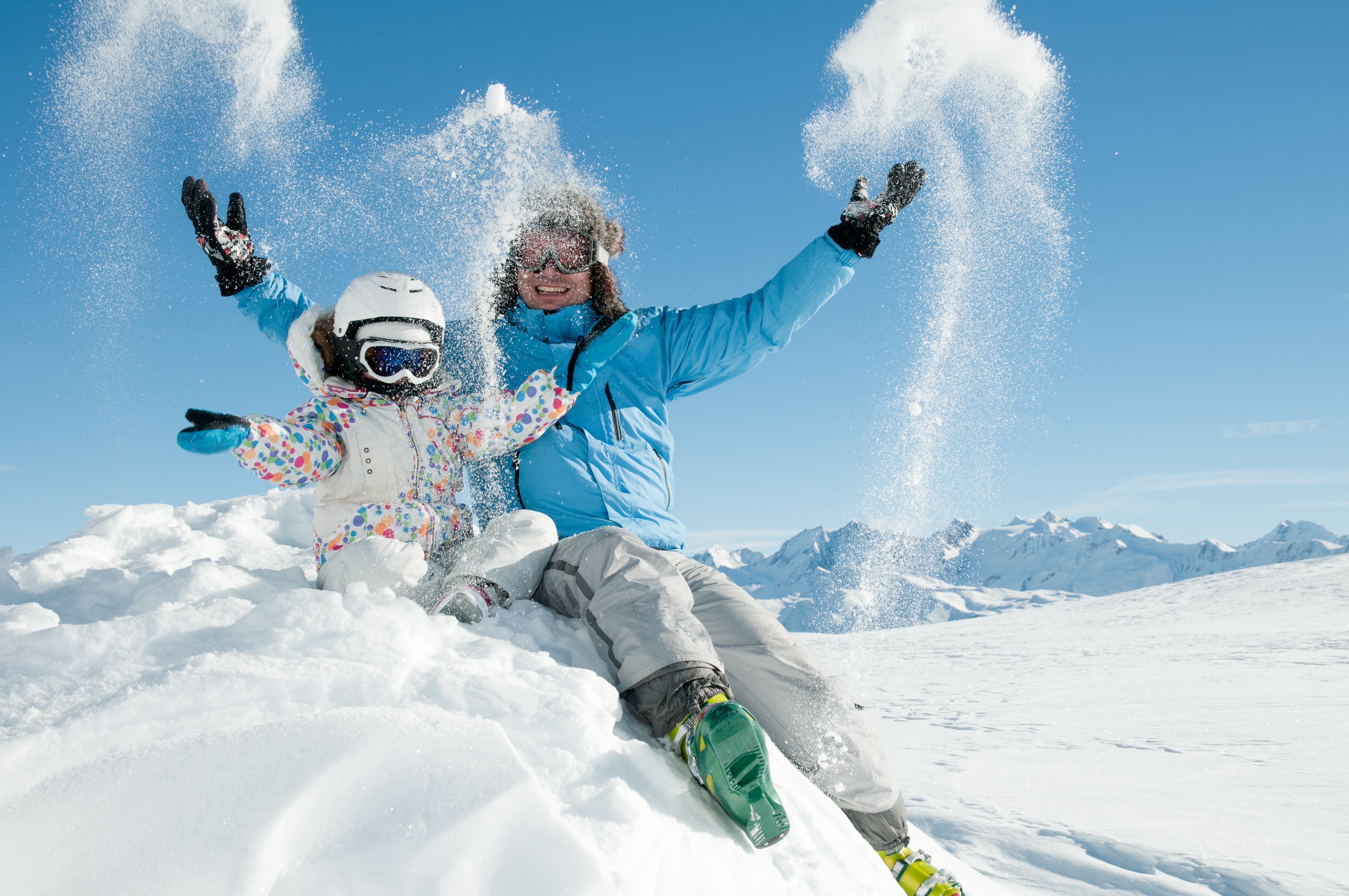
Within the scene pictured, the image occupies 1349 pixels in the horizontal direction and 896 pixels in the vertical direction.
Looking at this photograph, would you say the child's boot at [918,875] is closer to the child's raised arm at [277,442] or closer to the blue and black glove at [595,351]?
the blue and black glove at [595,351]

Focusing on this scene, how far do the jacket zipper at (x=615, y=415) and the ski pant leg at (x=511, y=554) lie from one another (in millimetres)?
645

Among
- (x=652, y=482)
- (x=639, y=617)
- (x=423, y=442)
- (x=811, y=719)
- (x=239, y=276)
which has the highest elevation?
(x=239, y=276)

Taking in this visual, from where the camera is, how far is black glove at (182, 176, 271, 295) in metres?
3.34

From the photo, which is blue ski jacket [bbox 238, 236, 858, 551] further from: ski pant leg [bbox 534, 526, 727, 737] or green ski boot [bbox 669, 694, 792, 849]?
green ski boot [bbox 669, 694, 792, 849]

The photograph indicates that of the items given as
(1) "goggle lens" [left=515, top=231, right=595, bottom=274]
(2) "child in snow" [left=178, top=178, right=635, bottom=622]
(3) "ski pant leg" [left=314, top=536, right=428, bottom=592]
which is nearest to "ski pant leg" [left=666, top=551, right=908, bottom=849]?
(2) "child in snow" [left=178, top=178, right=635, bottom=622]

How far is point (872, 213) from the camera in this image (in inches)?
145

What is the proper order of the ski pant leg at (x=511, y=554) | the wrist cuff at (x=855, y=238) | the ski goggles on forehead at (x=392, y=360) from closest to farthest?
the ski pant leg at (x=511, y=554) < the ski goggles on forehead at (x=392, y=360) < the wrist cuff at (x=855, y=238)

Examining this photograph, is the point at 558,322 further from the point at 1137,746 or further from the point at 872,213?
the point at 1137,746

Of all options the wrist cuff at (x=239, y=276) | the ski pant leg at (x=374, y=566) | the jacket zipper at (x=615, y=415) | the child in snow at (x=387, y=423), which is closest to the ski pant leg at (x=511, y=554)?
the child in snow at (x=387, y=423)

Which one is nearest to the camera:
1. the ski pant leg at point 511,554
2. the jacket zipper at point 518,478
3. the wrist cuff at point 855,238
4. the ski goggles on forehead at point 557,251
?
the ski pant leg at point 511,554

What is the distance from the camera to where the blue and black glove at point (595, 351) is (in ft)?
11.3

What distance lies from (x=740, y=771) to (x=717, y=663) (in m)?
0.41

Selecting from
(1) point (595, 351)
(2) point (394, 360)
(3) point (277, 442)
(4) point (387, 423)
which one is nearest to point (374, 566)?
(3) point (277, 442)

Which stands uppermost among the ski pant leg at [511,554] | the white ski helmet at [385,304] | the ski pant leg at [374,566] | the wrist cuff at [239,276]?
the wrist cuff at [239,276]
